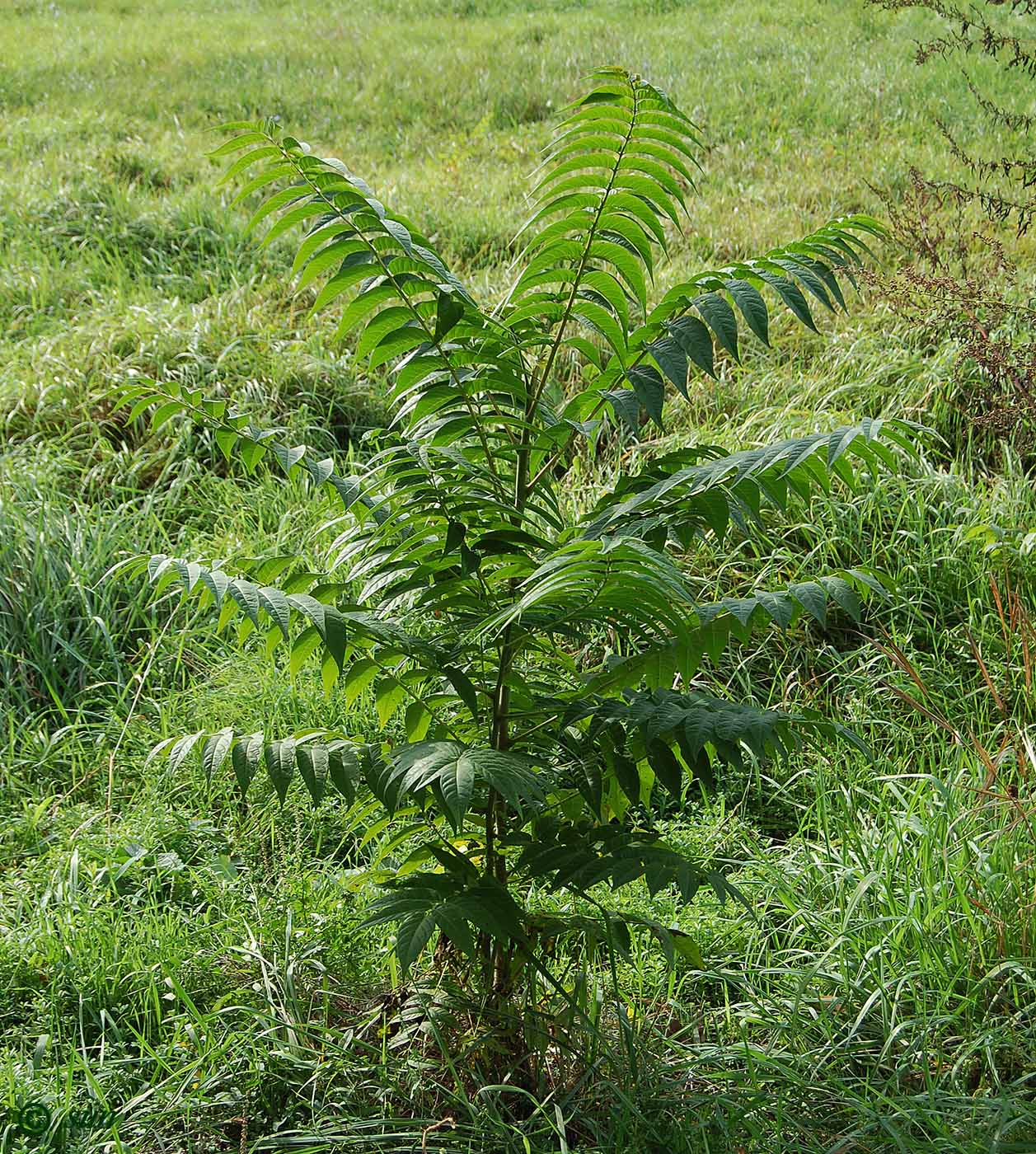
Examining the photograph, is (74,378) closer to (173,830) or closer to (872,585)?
(173,830)

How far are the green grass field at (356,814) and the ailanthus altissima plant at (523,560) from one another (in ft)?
1.72

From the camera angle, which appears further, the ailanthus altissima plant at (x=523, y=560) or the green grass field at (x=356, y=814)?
the green grass field at (x=356, y=814)

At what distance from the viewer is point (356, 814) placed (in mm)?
2367

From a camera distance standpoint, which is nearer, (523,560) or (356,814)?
(523,560)

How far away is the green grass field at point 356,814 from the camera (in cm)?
237

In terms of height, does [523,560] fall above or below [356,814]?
above

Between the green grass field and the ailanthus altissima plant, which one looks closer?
the ailanthus altissima plant

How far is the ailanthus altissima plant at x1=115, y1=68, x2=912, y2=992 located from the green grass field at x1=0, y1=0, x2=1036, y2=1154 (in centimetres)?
52

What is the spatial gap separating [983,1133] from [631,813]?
4.65ft

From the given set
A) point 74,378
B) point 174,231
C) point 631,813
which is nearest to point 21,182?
point 174,231

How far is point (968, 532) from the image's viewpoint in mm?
3795

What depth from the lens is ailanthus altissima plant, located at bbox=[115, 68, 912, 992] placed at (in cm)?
188

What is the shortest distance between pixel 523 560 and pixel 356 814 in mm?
680

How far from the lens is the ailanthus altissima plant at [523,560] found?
6.18ft
